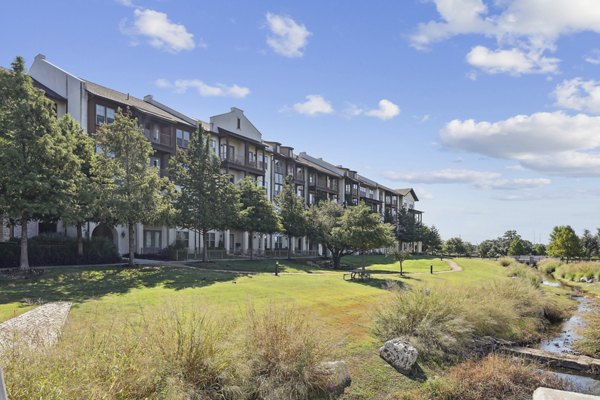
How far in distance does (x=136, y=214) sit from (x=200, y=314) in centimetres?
1806

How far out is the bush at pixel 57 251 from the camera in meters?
24.7

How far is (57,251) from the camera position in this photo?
2709 centimetres

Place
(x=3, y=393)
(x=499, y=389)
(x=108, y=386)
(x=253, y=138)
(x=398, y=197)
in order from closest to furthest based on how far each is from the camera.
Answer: (x=3, y=393) < (x=108, y=386) < (x=499, y=389) < (x=253, y=138) < (x=398, y=197)

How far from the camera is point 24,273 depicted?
2077 cm

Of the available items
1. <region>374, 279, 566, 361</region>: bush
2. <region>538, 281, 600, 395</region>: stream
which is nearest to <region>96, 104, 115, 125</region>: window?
<region>374, 279, 566, 361</region>: bush

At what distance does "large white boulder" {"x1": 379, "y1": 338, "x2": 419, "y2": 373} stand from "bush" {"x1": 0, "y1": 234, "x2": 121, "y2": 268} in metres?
22.9

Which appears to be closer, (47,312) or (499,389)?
(499,389)

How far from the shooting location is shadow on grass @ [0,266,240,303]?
1627 centimetres

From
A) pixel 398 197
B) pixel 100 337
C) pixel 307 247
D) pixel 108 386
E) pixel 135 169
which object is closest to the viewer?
pixel 108 386

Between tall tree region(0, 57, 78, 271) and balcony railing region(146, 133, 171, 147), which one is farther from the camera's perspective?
balcony railing region(146, 133, 171, 147)

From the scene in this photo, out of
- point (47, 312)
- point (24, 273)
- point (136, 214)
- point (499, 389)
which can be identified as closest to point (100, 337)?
point (47, 312)

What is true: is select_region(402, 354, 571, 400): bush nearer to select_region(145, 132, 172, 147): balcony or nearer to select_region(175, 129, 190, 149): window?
select_region(145, 132, 172, 147): balcony

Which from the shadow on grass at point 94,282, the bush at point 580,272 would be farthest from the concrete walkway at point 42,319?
the bush at point 580,272

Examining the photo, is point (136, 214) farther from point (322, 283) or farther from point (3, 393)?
point (3, 393)
